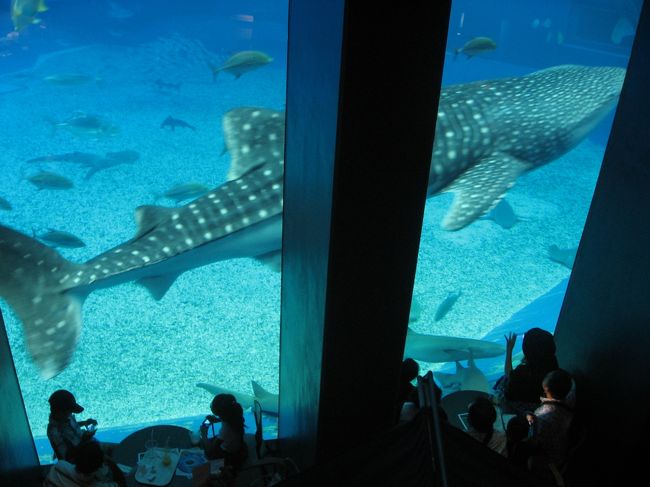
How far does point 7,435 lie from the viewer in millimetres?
2199

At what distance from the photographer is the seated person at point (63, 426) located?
243cm

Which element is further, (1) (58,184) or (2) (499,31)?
(2) (499,31)

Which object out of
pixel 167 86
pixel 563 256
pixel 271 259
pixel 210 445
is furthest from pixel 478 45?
pixel 167 86

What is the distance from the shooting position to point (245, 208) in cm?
336

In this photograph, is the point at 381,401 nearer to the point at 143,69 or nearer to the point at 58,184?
the point at 58,184

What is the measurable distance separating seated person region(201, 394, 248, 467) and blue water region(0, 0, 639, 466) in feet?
6.28

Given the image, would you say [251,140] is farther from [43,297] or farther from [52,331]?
[52,331]

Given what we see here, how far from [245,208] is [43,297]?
1334 mm

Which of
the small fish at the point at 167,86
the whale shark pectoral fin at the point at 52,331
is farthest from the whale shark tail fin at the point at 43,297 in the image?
the small fish at the point at 167,86

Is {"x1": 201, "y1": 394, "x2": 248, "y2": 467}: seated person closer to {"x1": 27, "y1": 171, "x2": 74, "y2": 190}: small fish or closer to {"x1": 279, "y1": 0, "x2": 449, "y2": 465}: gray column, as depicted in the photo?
{"x1": 279, "y1": 0, "x2": 449, "y2": 465}: gray column

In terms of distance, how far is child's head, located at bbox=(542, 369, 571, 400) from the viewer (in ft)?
7.73

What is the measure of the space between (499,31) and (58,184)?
22720 millimetres

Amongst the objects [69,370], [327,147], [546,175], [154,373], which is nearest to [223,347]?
[154,373]

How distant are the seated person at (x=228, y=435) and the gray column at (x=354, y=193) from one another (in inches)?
13.4
